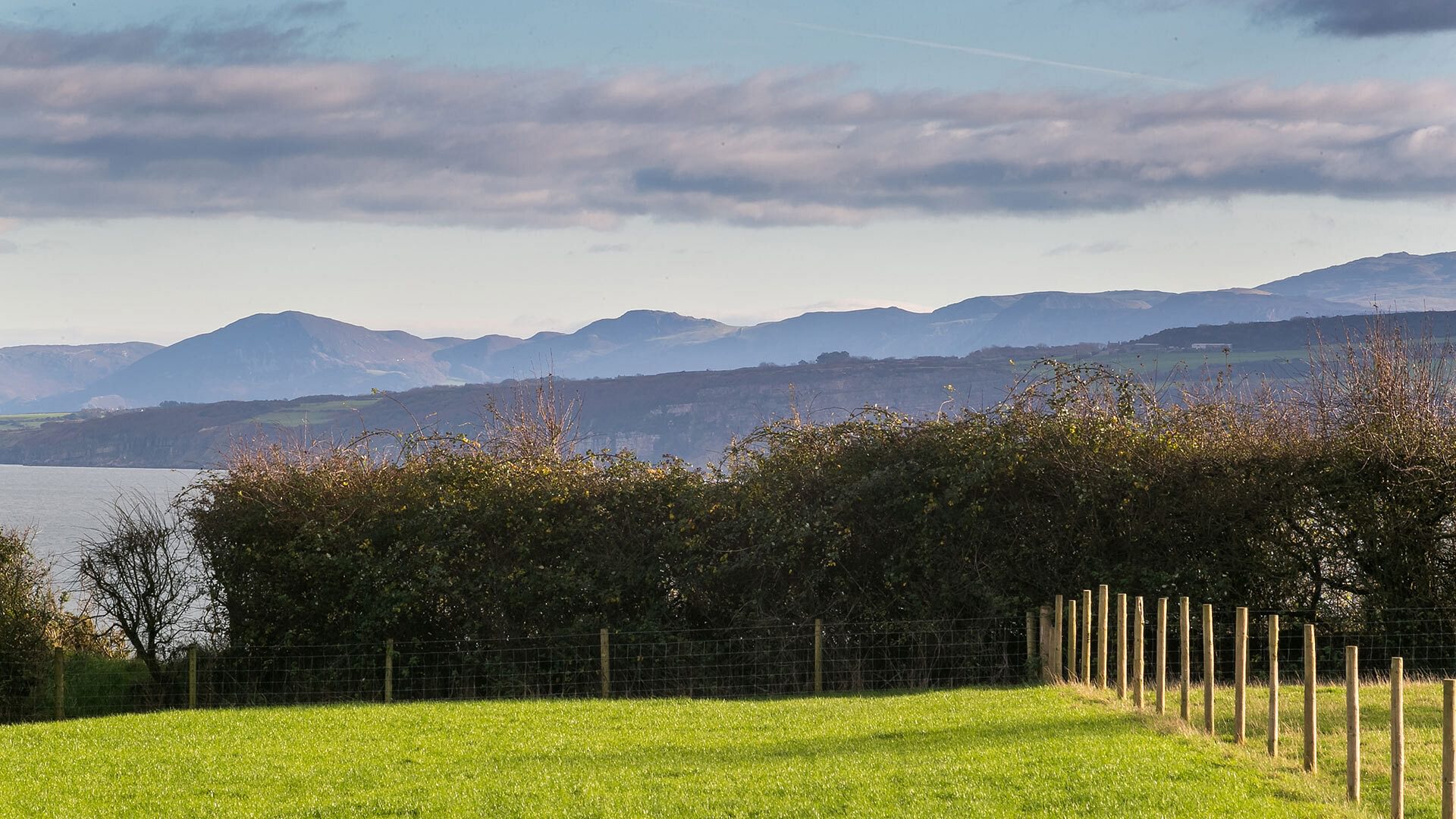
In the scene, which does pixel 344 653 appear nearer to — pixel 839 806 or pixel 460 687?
pixel 460 687

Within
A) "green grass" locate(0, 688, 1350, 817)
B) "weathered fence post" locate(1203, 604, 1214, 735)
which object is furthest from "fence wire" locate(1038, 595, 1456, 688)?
"weathered fence post" locate(1203, 604, 1214, 735)

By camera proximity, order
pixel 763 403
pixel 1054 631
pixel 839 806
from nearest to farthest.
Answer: pixel 839 806 < pixel 1054 631 < pixel 763 403

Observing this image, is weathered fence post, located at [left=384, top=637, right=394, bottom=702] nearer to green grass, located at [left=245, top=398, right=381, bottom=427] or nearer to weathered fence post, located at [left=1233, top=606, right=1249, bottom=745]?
weathered fence post, located at [left=1233, top=606, right=1249, bottom=745]

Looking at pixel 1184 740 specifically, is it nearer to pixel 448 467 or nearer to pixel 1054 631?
pixel 1054 631

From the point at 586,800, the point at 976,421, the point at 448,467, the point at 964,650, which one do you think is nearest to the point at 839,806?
the point at 586,800

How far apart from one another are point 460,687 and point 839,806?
37.3 feet

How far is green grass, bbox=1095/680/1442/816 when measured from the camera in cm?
973

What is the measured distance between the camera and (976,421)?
19875 millimetres

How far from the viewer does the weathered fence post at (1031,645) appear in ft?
58.7

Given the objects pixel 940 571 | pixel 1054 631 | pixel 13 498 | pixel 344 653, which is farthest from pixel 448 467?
pixel 13 498

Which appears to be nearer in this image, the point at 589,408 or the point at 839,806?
the point at 839,806

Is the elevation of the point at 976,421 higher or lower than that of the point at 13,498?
higher

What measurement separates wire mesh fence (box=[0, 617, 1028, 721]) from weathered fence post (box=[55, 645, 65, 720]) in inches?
0.9

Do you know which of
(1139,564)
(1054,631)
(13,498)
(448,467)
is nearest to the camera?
(1054,631)
